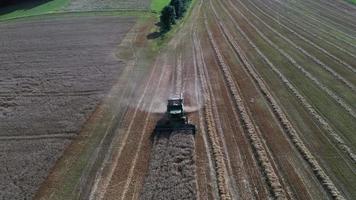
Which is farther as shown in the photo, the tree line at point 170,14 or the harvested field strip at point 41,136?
the tree line at point 170,14

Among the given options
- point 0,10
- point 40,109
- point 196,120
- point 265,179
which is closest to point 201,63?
point 196,120

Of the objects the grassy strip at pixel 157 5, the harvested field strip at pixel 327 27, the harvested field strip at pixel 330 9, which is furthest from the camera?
the grassy strip at pixel 157 5

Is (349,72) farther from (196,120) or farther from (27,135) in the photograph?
(27,135)

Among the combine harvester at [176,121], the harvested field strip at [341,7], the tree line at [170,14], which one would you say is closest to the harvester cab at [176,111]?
the combine harvester at [176,121]

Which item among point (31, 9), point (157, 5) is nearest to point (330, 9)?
point (157, 5)

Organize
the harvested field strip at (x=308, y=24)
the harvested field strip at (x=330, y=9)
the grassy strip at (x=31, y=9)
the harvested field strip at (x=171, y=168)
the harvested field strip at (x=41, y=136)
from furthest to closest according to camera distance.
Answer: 1. the grassy strip at (x=31, y=9)
2. the harvested field strip at (x=330, y=9)
3. the harvested field strip at (x=308, y=24)
4. the harvested field strip at (x=41, y=136)
5. the harvested field strip at (x=171, y=168)

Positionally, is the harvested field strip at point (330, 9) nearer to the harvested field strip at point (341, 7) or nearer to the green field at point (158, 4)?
the harvested field strip at point (341, 7)

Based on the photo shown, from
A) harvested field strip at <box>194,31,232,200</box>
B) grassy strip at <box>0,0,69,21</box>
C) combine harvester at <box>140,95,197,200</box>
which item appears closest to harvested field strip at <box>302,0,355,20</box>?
harvested field strip at <box>194,31,232,200</box>

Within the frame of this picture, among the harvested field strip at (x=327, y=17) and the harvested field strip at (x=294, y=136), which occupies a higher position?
the harvested field strip at (x=327, y=17)
